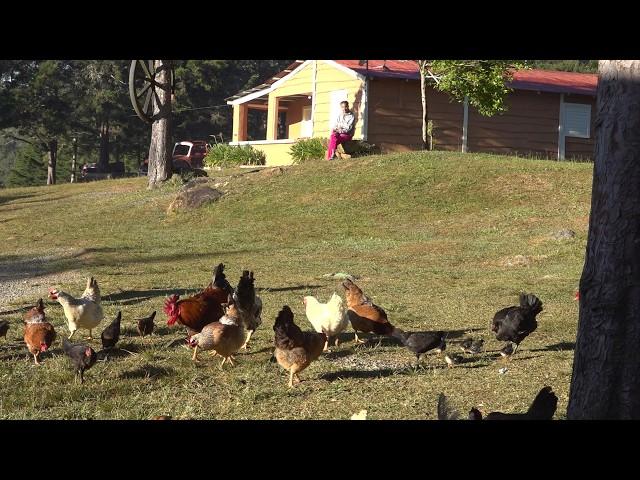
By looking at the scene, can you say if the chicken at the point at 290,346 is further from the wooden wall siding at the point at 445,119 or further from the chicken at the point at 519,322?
the wooden wall siding at the point at 445,119

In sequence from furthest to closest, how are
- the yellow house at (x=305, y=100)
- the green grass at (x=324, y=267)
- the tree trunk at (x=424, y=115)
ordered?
the yellow house at (x=305, y=100) → the tree trunk at (x=424, y=115) → the green grass at (x=324, y=267)

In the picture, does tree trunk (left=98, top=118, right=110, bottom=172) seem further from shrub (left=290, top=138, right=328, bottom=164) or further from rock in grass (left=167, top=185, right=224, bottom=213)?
rock in grass (left=167, top=185, right=224, bottom=213)

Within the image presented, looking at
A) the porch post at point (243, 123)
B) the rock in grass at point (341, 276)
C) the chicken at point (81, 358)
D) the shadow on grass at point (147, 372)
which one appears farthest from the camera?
the porch post at point (243, 123)

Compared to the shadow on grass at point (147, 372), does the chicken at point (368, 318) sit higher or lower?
higher

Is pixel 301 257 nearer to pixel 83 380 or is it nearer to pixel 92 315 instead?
pixel 92 315

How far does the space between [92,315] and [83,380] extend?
5.79 ft

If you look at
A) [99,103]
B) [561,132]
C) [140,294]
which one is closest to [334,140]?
[561,132]

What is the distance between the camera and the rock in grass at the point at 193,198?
72.8ft

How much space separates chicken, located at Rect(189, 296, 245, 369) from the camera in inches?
261

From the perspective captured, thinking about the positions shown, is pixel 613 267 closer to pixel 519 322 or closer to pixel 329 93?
pixel 519 322

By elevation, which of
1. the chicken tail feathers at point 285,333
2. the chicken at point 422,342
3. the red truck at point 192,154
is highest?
the red truck at point 192,154

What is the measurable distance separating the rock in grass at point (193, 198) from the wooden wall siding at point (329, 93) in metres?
8.10

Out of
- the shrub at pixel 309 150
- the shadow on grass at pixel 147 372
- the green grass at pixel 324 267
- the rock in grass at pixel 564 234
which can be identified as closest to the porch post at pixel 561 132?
the green grass at pixel 324 267

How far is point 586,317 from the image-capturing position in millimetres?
3959
